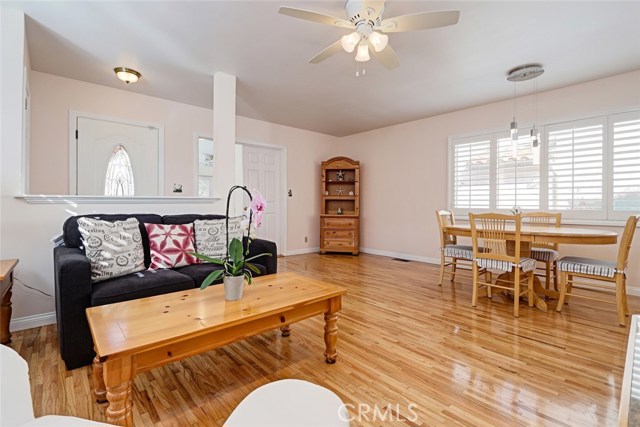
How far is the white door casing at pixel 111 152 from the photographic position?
12.2 ft

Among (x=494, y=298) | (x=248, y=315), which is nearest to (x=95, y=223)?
(x=248, y=315)

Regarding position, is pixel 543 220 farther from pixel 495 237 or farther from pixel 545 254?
pixel 495 237

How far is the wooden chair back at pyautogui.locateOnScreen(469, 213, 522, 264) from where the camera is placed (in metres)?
2.82

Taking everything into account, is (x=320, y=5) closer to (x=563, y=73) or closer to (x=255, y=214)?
(x=255, y=214)

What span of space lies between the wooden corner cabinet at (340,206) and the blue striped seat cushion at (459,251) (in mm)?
2422

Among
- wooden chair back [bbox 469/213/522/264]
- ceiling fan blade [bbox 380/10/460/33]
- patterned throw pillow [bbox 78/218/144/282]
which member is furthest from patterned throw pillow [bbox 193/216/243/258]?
wooden chair back [bbox 469/213/522/264]

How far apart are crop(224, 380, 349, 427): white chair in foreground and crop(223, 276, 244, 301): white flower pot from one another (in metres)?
0.77

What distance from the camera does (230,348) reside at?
2.11 m

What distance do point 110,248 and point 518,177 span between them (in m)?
4.85

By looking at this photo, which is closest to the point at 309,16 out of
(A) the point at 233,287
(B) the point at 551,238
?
(A) the point at 233,287

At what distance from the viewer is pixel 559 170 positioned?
381cm

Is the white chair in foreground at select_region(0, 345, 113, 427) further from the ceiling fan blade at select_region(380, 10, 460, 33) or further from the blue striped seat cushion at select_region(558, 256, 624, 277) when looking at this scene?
the blue striped seat cushion at select_region(558, 256, 624, 277)

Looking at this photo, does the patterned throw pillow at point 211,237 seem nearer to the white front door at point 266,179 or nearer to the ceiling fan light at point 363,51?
the ceiling fan light at point 363,51

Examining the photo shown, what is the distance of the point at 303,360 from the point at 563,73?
4133 millimetres
